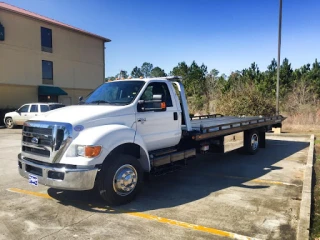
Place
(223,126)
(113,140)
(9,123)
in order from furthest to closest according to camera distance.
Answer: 1. (9,123)
2. (223,126)
3. (113,140)

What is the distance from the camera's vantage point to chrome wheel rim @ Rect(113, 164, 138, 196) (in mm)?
4844

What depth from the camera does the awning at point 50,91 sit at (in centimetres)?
2741

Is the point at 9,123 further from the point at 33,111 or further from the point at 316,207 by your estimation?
the point at 316,207

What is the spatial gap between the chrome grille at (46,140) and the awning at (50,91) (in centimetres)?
2396

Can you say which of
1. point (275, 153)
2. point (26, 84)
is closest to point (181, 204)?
point (275, 153)

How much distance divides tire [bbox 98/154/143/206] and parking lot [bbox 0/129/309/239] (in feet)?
0.63

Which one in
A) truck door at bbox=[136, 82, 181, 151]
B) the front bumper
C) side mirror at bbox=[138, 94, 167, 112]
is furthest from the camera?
truck door at bbox=[136, 82, 181, 151]

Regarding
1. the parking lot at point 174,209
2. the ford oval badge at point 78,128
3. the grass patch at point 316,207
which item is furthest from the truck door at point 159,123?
the grass patch at point 316,207

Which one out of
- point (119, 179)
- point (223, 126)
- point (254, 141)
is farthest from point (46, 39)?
point (119, 179)

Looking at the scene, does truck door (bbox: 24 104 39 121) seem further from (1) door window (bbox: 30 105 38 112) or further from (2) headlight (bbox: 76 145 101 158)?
(2) headlight (bbox: 76 145 101 158)

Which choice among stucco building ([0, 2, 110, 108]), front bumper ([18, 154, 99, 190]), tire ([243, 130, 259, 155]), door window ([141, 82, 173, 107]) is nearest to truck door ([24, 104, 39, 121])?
stucco building ([0, 2, 110, 108])

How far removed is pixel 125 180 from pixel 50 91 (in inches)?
984

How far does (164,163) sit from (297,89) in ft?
Result: 92.7

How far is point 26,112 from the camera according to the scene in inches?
767
